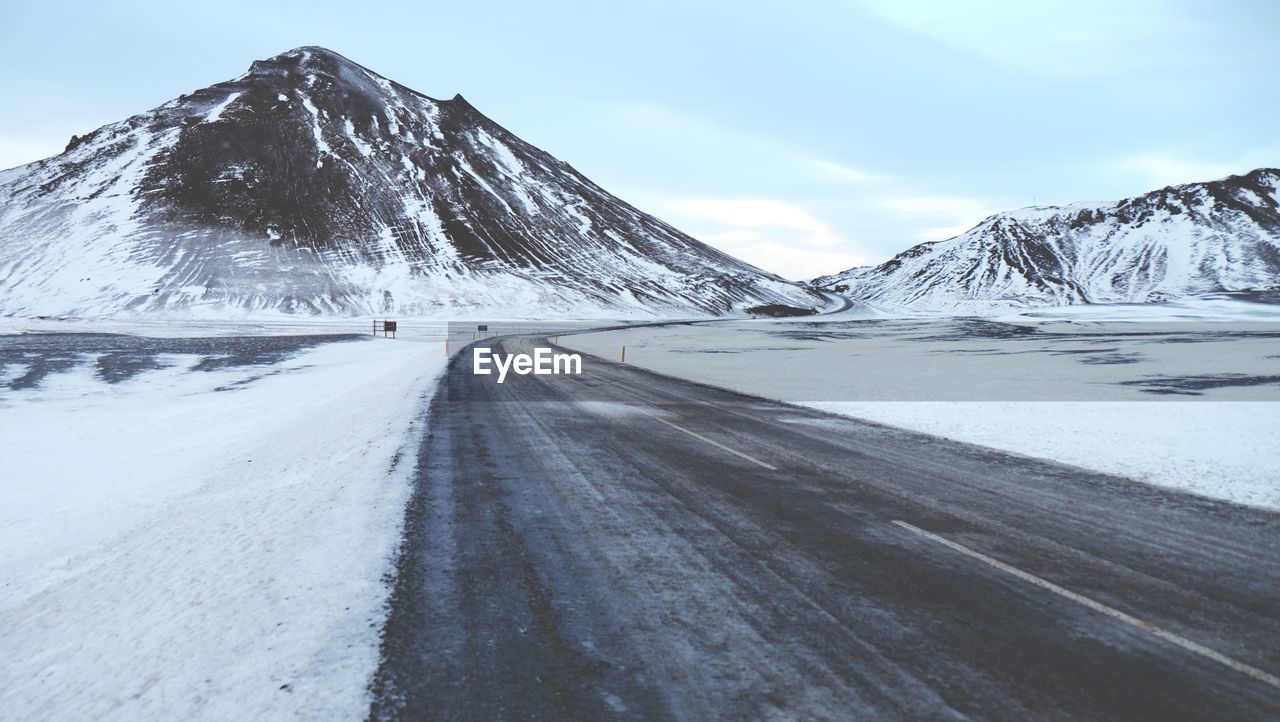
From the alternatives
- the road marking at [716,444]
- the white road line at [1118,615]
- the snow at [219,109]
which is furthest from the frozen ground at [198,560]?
the snow at [219,109]

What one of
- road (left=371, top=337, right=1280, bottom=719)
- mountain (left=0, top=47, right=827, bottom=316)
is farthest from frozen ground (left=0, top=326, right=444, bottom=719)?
mountain (left=0, top=47, right=827, bottom=316)

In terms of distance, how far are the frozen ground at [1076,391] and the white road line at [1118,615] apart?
422 cm

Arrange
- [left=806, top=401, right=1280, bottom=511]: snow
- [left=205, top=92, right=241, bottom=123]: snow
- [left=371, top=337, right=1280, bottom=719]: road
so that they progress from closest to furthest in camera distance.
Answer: [left=371, top=337, right=1280, bottom=719]: road < [left=806, top=401, right=1280, bottom=511]: snow < [left=205, top=92, right=241, bottom=123]: snow

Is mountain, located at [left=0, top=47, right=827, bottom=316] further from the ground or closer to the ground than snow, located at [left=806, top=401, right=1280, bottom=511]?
further from the ground

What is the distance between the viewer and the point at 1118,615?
14.1 ft

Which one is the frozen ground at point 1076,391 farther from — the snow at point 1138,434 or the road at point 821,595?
the road at point 821,595

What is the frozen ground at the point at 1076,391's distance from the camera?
959 cm

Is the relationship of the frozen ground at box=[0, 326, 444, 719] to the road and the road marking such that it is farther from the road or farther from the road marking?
the road marking

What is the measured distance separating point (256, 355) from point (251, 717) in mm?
30570

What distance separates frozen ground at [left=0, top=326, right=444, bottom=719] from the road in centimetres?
41

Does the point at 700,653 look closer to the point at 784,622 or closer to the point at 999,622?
the point at 784,622

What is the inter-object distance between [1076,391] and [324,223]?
440 feet

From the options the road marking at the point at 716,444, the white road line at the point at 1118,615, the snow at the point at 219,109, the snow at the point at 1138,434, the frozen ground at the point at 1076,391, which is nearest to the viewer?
the white road line at the point at 1118,615

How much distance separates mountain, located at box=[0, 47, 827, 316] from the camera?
10562cm
